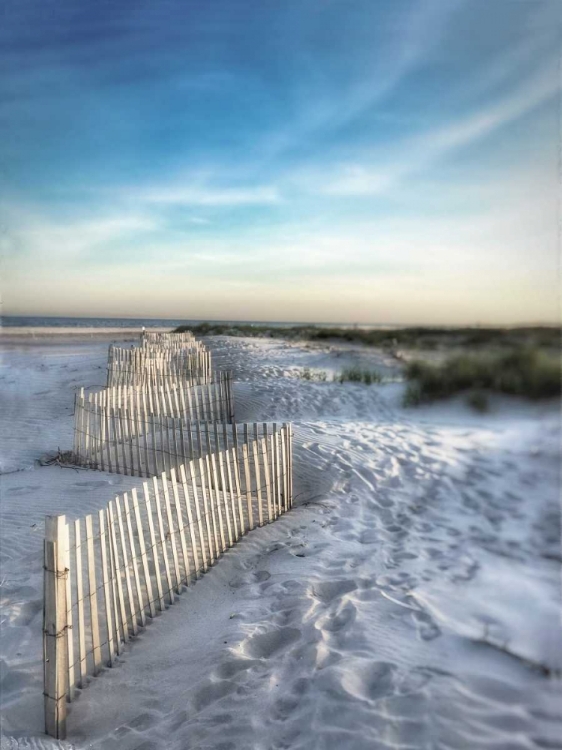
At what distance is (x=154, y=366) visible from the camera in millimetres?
9117

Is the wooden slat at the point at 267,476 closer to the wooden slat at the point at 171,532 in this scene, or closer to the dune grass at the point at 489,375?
the wooden slat at the point at 171,532

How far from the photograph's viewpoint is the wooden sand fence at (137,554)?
79.7 inches

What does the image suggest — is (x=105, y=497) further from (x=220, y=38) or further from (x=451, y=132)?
(x=451, y=132)

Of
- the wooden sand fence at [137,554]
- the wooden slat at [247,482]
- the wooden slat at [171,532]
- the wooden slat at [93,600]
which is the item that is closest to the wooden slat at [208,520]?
the wooden sand fence at [137,554]

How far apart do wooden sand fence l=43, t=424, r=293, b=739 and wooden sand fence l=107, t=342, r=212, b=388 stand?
3.72 m

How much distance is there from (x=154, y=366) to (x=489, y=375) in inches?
349

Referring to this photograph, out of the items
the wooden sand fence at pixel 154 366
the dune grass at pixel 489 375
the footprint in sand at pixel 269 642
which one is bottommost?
the footprint in sand at pixel 269 642

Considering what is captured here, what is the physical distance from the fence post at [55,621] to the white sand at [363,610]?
9 cm

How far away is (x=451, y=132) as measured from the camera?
0.85 m

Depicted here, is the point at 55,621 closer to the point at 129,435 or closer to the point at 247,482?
the point at 247,482

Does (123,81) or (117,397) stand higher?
(123,81)

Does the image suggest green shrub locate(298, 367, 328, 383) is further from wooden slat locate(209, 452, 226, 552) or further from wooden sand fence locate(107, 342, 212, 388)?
wooden sand fence locate(107, 342, 212, 388)

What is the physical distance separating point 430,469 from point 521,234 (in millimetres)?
418

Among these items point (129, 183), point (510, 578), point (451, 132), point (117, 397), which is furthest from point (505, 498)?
point (117, 397)
